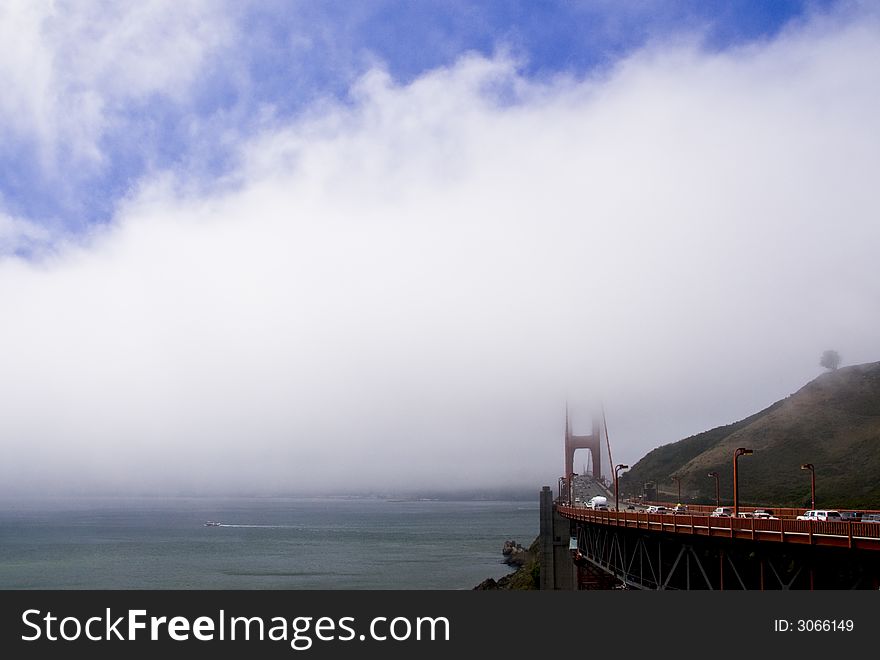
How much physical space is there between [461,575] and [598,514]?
5732 cm

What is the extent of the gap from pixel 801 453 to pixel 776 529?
393ft

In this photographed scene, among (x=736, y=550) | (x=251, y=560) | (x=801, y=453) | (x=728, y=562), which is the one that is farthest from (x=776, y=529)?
(x=801, y=453)

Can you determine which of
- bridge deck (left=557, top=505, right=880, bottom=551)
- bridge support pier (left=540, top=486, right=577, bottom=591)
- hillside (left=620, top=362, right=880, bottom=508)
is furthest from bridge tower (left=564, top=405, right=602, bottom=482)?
bridge deck (left=557, top=505, right=880, bottom=551)

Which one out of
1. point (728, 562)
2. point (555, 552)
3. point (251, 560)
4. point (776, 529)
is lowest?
point (251, 560)

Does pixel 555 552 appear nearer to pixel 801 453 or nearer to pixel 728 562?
pixel 728 562

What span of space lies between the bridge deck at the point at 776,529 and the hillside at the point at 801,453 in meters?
61.9

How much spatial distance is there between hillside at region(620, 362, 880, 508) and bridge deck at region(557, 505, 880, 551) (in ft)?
203

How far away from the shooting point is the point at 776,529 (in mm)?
23969

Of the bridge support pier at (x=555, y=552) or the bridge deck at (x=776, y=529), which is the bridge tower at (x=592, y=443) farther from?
the bridge deck at (x=776, y=529)

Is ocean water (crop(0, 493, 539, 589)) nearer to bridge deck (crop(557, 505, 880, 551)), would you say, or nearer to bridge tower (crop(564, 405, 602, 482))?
bridge tower (crop(564, 405, 602, 482))

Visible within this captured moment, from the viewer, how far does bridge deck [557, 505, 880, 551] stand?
67.2ft
